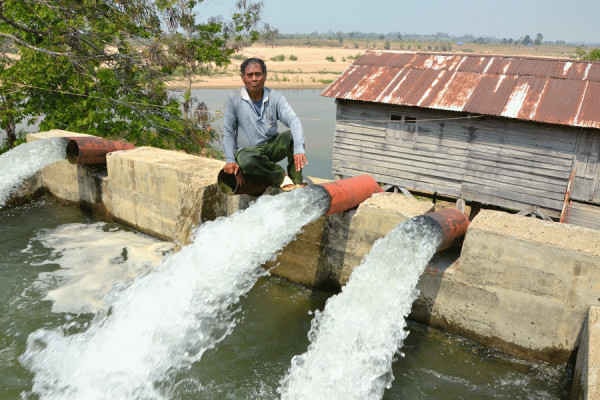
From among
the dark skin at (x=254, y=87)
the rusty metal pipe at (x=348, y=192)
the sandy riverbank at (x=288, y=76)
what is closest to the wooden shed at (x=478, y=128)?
the rusty metal pipe at (x=348, y=192)

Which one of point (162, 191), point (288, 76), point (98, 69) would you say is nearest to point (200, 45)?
point (98, 69)

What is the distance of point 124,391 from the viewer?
12.5 ft

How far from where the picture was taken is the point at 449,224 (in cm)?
446

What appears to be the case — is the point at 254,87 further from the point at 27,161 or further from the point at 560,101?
the point at 560,101

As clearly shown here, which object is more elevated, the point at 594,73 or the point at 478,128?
the point at 594,73

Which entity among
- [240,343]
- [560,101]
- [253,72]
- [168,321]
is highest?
[253,72]

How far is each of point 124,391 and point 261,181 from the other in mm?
2675

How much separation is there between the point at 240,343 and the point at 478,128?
10.0m

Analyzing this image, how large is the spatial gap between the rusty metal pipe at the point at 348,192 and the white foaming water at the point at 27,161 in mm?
4575

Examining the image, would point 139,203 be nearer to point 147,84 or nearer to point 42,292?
point 42,292

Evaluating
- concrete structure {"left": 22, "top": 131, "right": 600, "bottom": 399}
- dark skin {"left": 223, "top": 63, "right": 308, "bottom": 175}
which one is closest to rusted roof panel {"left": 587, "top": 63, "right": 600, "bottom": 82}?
concrete structure {"left": 22, "top": 131, "right": 600, "bottom": 399}

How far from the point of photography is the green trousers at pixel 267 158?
5056mm

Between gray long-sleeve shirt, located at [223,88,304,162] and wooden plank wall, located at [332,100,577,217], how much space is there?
863 cm

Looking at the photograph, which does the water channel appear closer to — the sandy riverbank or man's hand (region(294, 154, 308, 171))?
man's hand (region(294, 154, 308, 171))
